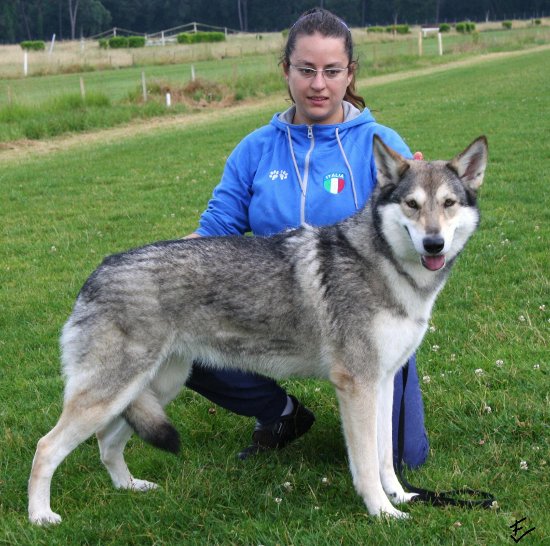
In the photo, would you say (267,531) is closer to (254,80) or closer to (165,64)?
(254,80)

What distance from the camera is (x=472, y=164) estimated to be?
3.66 meters

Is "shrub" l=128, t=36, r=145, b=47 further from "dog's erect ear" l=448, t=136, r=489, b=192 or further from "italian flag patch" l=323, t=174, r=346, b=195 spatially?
"dog's erect ear" l=448, t=136, r=489, b=192

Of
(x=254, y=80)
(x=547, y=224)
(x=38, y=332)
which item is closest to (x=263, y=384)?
(x=38, y=332)

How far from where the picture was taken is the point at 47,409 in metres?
4.73

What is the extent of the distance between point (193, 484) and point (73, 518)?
1.99 feet

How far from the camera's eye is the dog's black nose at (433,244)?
3369 millimetres

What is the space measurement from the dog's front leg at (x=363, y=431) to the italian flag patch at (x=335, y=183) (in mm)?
1183

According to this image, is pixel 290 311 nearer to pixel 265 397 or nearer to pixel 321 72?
pixel 265 397

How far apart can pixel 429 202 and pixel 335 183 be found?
982 millimetres

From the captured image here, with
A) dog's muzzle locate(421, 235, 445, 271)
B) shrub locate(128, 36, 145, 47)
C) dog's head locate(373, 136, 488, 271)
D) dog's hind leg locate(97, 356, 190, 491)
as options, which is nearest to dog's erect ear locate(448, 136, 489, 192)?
dog's head locate(373, 136, 488, 271)

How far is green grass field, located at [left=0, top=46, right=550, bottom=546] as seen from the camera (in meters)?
3.46

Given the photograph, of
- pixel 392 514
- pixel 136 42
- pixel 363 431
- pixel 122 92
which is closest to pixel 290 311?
pixel 363 431

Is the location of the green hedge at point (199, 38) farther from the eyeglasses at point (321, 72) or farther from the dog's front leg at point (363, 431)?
the dog's front leg at point (363, 431)

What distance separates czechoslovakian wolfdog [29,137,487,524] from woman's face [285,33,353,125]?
834 millimetres
